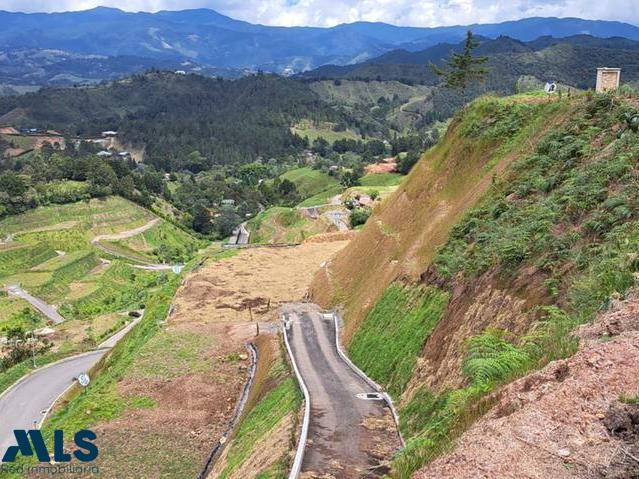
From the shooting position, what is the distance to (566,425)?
8.59 meters

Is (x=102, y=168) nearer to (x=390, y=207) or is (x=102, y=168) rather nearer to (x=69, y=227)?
(x=69, y=227)

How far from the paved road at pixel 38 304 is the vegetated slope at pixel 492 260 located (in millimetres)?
40147

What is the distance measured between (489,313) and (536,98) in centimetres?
1710

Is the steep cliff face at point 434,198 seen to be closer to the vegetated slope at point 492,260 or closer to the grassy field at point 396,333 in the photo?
the vegetated slope at point 492,260

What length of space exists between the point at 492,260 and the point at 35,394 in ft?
101

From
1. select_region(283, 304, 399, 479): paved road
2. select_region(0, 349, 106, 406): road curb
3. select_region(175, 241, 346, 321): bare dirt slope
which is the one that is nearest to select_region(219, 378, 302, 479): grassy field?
select_region(283, 304, 399, 479): paved road

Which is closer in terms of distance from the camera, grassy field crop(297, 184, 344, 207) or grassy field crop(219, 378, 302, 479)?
grassy field crop(219, 378, 302, 479)

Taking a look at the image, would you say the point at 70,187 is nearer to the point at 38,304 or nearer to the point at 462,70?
the point at 38,304

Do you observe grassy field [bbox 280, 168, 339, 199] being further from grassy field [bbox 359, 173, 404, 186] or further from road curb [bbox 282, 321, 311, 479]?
road curb [bbox 282, 321, 311, 479]

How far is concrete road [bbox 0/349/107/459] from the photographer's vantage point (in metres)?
32.4

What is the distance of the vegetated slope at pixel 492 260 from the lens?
12.4 m

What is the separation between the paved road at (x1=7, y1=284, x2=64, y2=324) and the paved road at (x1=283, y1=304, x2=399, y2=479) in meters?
43.7

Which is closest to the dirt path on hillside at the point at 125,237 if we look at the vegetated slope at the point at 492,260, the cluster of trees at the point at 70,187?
the cluster of trees at the point at 70,187

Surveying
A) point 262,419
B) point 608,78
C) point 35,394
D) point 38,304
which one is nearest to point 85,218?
point 38,304
